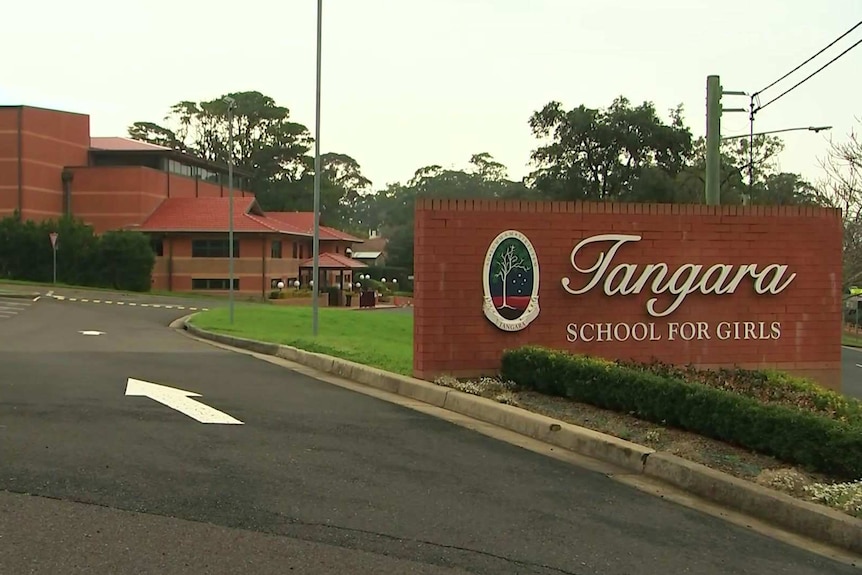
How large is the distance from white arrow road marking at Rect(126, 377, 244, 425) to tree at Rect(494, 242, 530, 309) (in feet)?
12.8

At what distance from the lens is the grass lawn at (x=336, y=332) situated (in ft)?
49.7

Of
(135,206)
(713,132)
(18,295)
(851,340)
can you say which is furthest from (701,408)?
(135,206)

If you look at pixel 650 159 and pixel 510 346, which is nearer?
pixel 510 346

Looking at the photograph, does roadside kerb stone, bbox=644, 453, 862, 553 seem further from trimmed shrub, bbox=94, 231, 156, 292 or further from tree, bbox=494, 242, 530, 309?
trimmed shrub, bbox=94, 231, 156, 292

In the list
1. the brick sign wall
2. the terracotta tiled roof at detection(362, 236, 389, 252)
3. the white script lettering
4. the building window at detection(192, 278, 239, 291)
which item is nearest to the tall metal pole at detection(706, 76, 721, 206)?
the brick sign wall

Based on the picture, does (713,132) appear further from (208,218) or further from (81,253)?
(208,218)

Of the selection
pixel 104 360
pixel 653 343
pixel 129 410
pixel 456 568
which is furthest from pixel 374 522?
pixel 104 360

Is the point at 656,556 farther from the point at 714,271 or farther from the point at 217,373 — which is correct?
the point at 217,373

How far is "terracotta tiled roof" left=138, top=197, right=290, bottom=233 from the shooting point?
55469 millimetres

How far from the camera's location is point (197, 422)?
29.1 ft

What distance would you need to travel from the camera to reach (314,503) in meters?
6.20

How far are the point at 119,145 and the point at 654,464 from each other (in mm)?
60937

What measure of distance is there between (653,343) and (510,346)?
198 centimetres

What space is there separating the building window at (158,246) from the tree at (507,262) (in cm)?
4799
